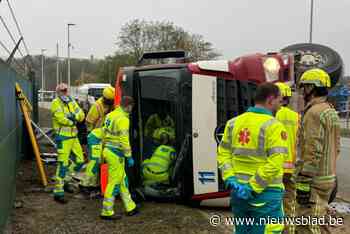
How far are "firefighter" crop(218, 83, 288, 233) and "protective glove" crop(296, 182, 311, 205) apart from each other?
629 mm

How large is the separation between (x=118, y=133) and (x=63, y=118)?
132 cm

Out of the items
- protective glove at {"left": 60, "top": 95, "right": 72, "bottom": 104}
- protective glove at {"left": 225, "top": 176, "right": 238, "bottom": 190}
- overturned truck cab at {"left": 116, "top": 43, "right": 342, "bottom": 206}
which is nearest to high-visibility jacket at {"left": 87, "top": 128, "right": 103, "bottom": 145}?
protective glove at {"left": 60, "top": 95, "right": 72, "bottom": 104}

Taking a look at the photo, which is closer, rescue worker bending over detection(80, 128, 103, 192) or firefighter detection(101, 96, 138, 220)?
firefighter detection(101, 96, 138, 220)

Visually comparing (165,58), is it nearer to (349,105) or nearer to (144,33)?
(349,105)

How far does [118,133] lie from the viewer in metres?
5.29

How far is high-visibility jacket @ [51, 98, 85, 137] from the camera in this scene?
6.22 m

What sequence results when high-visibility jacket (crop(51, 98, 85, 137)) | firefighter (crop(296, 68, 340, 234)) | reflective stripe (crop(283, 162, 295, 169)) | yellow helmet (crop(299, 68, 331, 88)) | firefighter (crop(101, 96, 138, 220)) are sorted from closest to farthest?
firefighter (crop(296, 68, 340, 234)) < yellow helmet (crop(299, 68, 331, 88)) < reflective stripe (crop(283, 162, 295, 169)) < firefighter (crop(101, 96, 138, 220)) < high-visibility jacket (crop(51, 98, 85, 137))

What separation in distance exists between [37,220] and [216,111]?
2595mm

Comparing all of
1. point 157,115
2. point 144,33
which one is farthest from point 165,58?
point 144,33

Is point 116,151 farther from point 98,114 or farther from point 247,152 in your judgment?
point 247,152

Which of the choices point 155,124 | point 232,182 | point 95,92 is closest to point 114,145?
point 155,124

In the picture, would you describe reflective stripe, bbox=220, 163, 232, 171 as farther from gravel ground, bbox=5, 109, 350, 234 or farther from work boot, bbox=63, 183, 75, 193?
work boot, bbox=63, 183, 75, 193

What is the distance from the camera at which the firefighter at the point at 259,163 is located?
3189 millimetres

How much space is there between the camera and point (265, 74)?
5.52m
